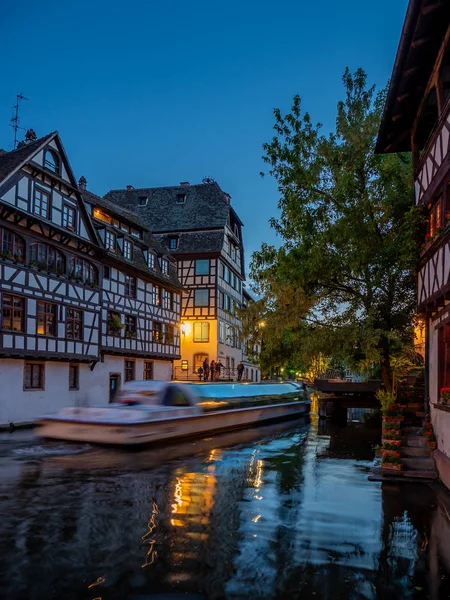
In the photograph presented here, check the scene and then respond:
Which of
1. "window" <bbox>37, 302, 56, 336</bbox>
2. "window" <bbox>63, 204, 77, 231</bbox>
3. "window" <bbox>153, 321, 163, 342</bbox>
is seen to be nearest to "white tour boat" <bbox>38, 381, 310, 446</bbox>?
"window" <bbox>37, 302, 56, 336</bbox>

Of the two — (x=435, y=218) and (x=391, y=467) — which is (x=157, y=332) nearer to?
(x=435, y=218)

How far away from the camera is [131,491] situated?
10273 mm

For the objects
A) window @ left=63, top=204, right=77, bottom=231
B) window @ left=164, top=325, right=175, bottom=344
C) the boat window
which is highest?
window @ left=63, top=204, right=77, bottom=231

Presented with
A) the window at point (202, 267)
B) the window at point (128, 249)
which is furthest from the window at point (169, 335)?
the window at point (202, 267)

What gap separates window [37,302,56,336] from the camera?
2477 cm

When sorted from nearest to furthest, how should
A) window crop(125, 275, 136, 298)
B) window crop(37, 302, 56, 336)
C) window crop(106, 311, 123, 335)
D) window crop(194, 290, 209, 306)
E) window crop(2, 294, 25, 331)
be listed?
window crop(2, 294, 25, 331) < window crop(37, 302, 56, 336) < window crop(106, 311, 123, 335) < window crop(125, 275, 136, 298) < window crop(194, 290, 209, 306)

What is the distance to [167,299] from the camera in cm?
3844

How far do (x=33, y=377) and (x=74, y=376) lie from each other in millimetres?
3399

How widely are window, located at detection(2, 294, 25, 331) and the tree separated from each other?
9.80 metres

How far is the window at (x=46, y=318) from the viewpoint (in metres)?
24.8

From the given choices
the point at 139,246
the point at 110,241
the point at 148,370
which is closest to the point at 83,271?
the point at 110,241

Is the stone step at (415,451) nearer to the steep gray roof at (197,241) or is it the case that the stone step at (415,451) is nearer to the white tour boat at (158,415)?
the white tour boat at (158,415)

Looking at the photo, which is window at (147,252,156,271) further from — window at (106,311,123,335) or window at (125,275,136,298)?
window at (106,311,123,335)

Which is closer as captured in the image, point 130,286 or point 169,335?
point 130,286
